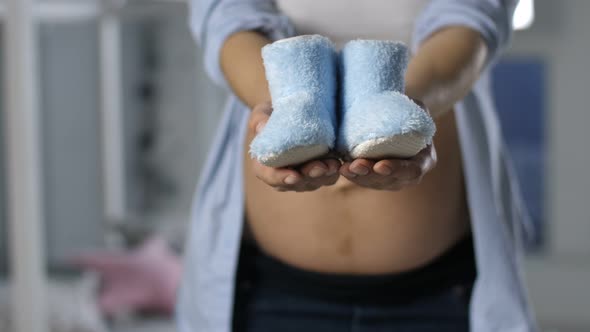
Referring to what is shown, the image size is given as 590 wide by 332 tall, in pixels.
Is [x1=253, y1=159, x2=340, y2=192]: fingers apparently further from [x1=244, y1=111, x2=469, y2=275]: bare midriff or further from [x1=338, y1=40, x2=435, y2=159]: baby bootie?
[x1=244, y1=111, x2=469, y2=275]: bare midriff

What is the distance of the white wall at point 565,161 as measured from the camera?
2.92m

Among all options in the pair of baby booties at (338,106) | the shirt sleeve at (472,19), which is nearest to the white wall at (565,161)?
the shirt sleeve at (472,19)

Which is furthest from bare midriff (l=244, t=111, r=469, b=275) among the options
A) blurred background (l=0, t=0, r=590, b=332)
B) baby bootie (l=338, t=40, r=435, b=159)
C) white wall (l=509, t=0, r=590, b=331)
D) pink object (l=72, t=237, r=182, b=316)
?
white wall (l=509, t=0, r=590, b=331)

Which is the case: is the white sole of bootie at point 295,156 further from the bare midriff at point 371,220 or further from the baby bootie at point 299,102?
the bare midriff at point 371,220

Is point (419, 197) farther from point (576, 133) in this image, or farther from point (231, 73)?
point (576, 133)

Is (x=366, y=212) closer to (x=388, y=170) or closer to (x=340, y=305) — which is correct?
(x=340, y=305)

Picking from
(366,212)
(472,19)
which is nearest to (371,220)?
(366,212)

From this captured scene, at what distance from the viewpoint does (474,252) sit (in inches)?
27.1

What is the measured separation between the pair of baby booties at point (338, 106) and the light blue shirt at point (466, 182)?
13 cm

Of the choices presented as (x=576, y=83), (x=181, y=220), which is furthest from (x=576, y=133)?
(x=181, y=220)

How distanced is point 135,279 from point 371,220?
4.66 feet

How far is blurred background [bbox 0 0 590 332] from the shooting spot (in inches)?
79.0

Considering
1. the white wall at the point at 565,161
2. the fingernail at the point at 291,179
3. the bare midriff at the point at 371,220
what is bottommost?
the white wall at the point at 565,161

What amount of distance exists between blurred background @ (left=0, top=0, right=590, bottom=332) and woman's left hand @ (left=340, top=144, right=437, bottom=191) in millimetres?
1273
